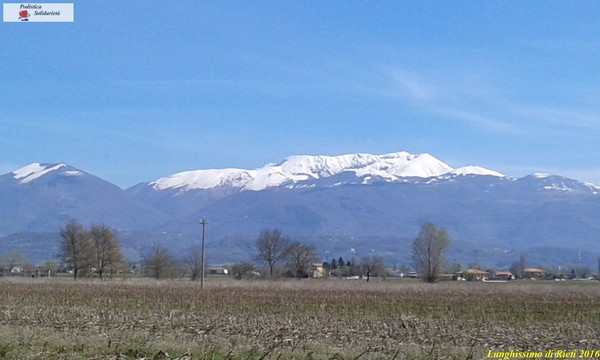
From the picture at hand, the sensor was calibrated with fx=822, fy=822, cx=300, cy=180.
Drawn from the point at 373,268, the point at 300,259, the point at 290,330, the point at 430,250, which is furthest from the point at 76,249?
the point at 290,330

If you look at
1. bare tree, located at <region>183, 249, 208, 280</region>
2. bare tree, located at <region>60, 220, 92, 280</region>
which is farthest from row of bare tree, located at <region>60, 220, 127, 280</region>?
bare tree, located at <region>183, 249, 208, 280</region>

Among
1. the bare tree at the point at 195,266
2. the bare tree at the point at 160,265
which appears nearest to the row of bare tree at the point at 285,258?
the bare tree at the point at 195,266

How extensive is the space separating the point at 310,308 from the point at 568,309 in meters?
12.8

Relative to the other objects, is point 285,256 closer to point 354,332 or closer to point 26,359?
point 354,332

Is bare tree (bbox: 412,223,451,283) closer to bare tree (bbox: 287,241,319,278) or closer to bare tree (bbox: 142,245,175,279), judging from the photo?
bare tree (bbox: 287,241,319,278)

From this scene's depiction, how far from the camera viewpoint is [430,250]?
11588 cm

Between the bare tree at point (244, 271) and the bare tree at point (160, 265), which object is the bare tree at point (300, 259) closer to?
the bare tree at point (244, 271)

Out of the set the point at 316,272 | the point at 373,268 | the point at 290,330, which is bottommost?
the point at 290,330

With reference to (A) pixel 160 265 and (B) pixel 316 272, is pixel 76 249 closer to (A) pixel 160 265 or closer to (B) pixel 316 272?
(A) pixel 160 265

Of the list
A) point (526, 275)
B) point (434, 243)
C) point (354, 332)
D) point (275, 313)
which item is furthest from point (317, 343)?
point (526, 275)

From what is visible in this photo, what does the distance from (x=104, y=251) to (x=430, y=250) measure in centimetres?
4523

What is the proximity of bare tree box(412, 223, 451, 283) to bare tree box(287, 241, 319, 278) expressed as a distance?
1515 cm

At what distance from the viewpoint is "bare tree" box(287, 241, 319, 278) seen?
115 m

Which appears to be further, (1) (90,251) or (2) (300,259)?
(2) (300,259)
